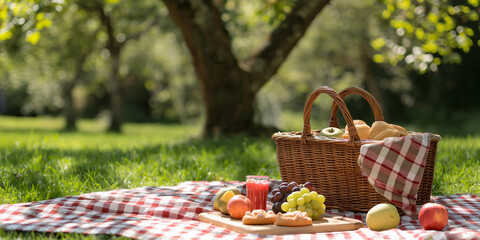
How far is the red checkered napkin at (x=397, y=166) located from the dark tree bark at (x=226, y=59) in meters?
4.32

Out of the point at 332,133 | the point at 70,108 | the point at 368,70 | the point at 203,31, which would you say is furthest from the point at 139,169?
the point at 368,70

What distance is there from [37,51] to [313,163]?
566 inches

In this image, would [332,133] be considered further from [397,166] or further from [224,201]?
[224,201]

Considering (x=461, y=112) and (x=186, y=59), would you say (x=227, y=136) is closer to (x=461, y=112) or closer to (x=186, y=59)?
(x=186, y=59)

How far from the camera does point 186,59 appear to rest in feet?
57.2

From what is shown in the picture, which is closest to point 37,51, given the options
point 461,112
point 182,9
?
point 182,9

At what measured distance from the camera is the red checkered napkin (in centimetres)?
300

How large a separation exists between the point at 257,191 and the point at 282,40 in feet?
15.0

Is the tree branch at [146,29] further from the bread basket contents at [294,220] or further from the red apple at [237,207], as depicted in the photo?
the bread basket contents at [294,220]

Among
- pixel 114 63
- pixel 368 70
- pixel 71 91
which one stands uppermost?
pixel 114 63

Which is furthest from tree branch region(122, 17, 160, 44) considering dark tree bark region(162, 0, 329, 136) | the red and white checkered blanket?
the red and white checkered blanket

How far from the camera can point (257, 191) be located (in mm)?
3174

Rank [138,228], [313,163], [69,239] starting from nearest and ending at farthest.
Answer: [69,239] → [138,228] → [313,163]

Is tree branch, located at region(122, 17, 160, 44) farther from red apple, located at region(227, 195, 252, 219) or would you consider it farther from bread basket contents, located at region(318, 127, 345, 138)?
red apple, located at region(227, 195, 252, 219)
